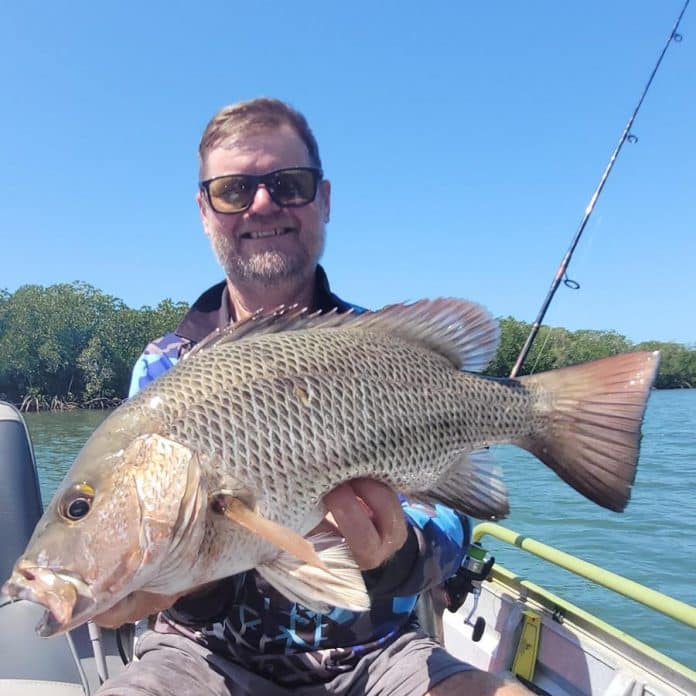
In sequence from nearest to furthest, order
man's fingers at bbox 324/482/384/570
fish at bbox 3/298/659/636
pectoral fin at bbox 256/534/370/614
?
fish at bbox 3/298/659/636 → pectoral fin at bbox 256/534/370/614 → man's fingers at bbox 324/482/384/570

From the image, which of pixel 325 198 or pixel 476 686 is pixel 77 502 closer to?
pixel 476 686

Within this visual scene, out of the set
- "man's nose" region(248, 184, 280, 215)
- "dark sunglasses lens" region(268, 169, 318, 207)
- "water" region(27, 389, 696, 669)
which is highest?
"dark sunglasses lens" region(268, 169, 318, 207)

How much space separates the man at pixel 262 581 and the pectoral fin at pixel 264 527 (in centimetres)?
27

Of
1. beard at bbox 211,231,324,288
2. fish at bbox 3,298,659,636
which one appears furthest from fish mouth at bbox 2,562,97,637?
beard at bbox 211,231,324,288

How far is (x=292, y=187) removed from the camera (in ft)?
8.96

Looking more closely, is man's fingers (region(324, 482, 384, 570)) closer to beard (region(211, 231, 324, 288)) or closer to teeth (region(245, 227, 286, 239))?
beard (region(211, 231, 324, 288))

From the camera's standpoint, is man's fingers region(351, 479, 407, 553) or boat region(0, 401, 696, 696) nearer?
man's fingers region(351, 479, 407, 553)

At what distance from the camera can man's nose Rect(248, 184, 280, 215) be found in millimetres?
2688

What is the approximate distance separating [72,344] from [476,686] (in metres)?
56.1

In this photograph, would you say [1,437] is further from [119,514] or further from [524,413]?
[524,413]

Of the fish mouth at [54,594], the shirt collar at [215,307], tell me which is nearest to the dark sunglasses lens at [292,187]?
the shirt collar at [215,307]

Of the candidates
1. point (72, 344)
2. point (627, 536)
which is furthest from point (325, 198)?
point (72, 344)

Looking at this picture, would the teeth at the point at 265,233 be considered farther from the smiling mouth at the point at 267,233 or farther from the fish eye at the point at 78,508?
the fish eye at the point at 78,508

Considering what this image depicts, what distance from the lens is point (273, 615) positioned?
2205 millimetres
